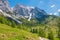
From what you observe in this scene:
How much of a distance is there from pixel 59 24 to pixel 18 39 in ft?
266

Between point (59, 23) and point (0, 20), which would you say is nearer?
point (59, 23)

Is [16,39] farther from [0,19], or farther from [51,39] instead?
[0,19]

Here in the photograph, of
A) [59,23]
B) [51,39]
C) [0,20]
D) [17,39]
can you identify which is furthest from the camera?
[0,20]

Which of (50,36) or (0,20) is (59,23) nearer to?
(50,36)

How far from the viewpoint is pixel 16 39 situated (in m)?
41.8

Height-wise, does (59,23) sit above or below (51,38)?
above

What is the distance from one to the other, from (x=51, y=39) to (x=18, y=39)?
64494mm

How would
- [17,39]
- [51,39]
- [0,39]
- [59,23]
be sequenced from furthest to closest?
[59,23] → [51,39] → [17,39] → [0,39]

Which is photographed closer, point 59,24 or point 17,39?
point 17,39

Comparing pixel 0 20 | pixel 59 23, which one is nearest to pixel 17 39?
pixel 59 23

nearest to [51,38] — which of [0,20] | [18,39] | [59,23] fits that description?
[59,23]

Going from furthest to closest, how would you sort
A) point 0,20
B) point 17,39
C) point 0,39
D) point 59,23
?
point 0,20 < point 59,23 < point 17,39 < point 0,39

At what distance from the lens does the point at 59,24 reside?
120 m

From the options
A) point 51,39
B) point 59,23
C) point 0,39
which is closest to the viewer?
point 0,39
